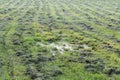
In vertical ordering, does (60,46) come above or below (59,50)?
below

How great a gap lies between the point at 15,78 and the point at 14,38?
25.9 ft

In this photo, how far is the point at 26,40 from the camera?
20641mm

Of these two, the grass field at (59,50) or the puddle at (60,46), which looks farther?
the puddle at (60,46)

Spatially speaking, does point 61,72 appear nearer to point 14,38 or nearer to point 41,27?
point 14,38

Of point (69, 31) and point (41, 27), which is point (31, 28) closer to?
point (41, 27)

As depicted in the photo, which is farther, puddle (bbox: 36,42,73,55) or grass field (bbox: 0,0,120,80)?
puddle (bbox: 36,42,73,55)

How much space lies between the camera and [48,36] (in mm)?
22062

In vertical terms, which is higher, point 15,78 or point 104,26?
point 15,78

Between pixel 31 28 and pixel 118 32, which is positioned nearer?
pixel 118 32

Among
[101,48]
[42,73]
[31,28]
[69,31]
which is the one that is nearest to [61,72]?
[42,73]

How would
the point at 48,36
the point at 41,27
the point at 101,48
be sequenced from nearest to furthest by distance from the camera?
the point at 101,48, the point at 48,36, the point at 41,27

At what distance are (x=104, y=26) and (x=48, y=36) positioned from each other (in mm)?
6301

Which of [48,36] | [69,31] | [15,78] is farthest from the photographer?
[69,31]

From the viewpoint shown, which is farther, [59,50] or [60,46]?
[60,46]
